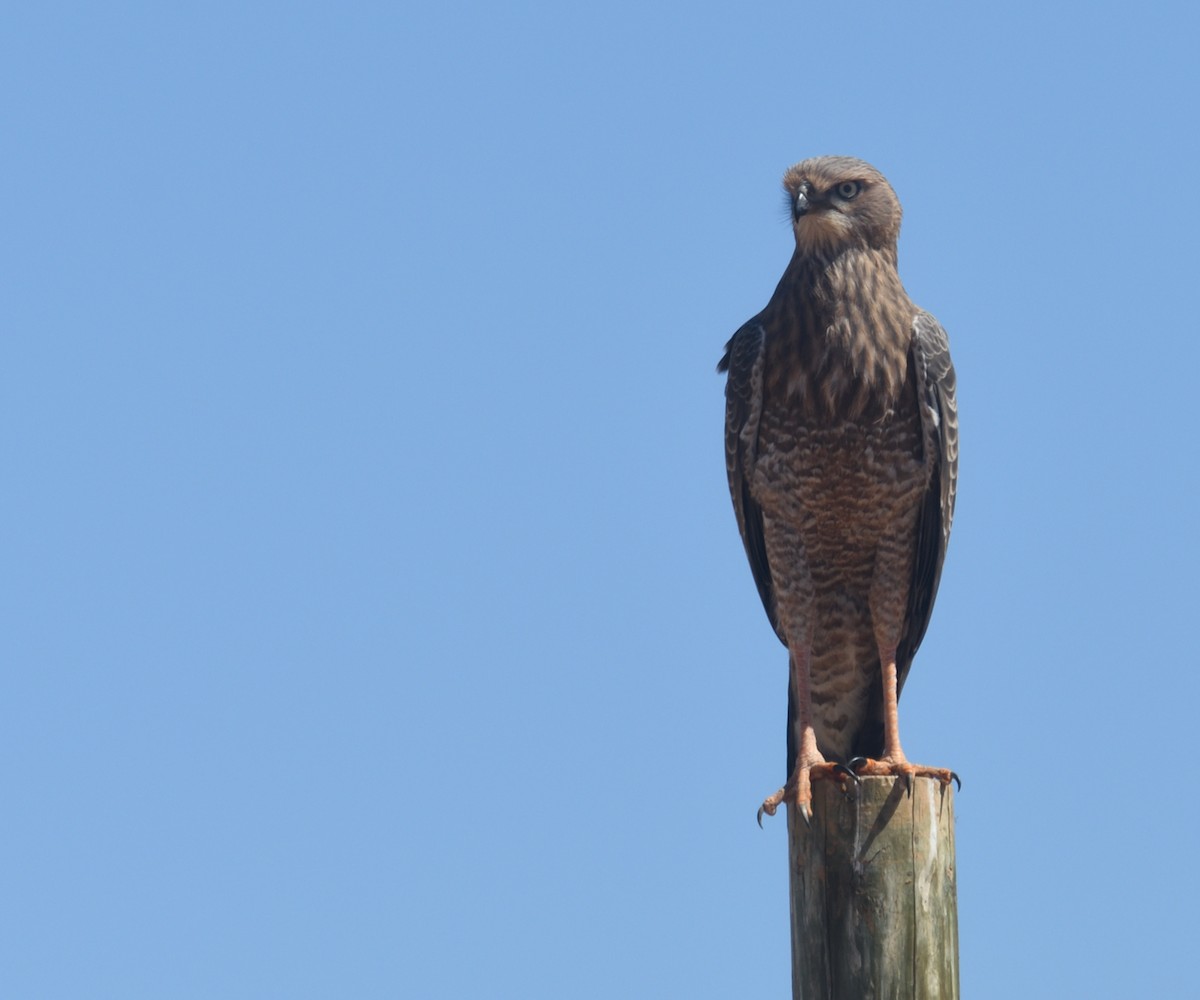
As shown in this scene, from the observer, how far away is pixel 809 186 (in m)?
8.22

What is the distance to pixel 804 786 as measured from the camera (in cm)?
620

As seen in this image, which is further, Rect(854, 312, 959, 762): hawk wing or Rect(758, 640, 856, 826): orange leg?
Rect(854, 312, 959, 762): hawk wing

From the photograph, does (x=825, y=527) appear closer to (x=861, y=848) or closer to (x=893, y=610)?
(x=893, y=610)

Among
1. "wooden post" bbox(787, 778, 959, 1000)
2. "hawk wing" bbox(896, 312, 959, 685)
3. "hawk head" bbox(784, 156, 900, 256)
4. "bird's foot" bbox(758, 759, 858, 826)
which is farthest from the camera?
"hawk head" bbox(784, 156, 900, 256)

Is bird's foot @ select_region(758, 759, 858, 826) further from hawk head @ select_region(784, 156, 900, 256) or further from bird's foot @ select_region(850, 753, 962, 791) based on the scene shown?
hawk head @ select_region(784, 156, 900, 256)

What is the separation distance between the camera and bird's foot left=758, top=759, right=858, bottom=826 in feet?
19.5

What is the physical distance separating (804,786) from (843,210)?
3.04 meters

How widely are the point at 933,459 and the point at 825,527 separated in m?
0.56

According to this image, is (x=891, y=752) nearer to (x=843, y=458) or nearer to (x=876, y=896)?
(x=843, y=458)

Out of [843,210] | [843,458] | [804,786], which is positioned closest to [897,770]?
[804,786]

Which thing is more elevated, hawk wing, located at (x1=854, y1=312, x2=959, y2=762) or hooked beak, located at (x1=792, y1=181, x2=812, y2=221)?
hooked beak, located at (x1=792, y1=181, x2=812, y2=221)

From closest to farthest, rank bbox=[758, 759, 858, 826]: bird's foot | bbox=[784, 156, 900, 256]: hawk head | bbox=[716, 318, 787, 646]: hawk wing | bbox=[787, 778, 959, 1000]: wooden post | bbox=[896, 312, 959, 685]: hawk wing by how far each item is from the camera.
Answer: bbox=[787, 778, 959, 1000]: wooden post → bbox=[758, 759, 858, 826]: bird's foot → bbox=[896, 312, 959, 685]: hawk wing → bbox=[716, 318, 787, 646]: hawk wing → bbox=[784, 156, 900, 256]: hawk head

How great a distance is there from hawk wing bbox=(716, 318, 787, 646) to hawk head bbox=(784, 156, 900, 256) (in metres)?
0.47

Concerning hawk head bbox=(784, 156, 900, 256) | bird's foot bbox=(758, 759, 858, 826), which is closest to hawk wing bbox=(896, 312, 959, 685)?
hawk head bbox=(784, 156, 900, 256)
